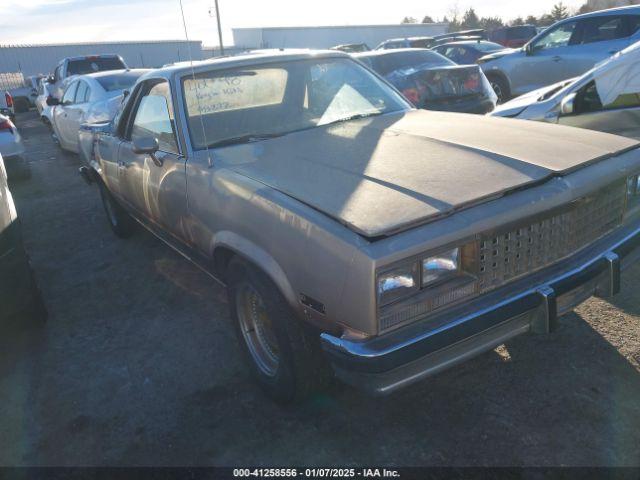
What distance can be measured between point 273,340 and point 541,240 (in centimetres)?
144

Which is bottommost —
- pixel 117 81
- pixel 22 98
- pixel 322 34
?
pixel 22 98

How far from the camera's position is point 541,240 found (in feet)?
7.35

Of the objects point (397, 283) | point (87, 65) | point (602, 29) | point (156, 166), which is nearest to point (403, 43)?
point (602, 29)

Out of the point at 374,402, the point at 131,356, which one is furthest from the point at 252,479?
the point at 131,356

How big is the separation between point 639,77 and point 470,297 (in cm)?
349

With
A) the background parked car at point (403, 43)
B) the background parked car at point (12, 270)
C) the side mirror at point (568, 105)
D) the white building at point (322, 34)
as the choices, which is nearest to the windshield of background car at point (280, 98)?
the background parked car at point (12, 270)

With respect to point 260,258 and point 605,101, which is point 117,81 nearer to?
point 605,101

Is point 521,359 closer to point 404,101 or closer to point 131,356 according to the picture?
point 404,101

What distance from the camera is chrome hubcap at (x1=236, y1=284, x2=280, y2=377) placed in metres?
2.72

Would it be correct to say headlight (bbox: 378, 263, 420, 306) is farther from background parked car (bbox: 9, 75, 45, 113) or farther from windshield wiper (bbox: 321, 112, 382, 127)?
background parked car (bbox: 9, 75, 45, 113)

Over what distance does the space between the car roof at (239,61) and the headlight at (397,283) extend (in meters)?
1.97

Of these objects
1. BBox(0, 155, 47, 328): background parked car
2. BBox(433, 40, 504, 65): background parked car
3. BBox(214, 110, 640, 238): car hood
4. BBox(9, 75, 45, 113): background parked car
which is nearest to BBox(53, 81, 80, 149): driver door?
BBox(0, 155, 47, 328): background parked car

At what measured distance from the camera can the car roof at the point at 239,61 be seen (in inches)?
132

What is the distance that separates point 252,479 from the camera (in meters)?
2.26
